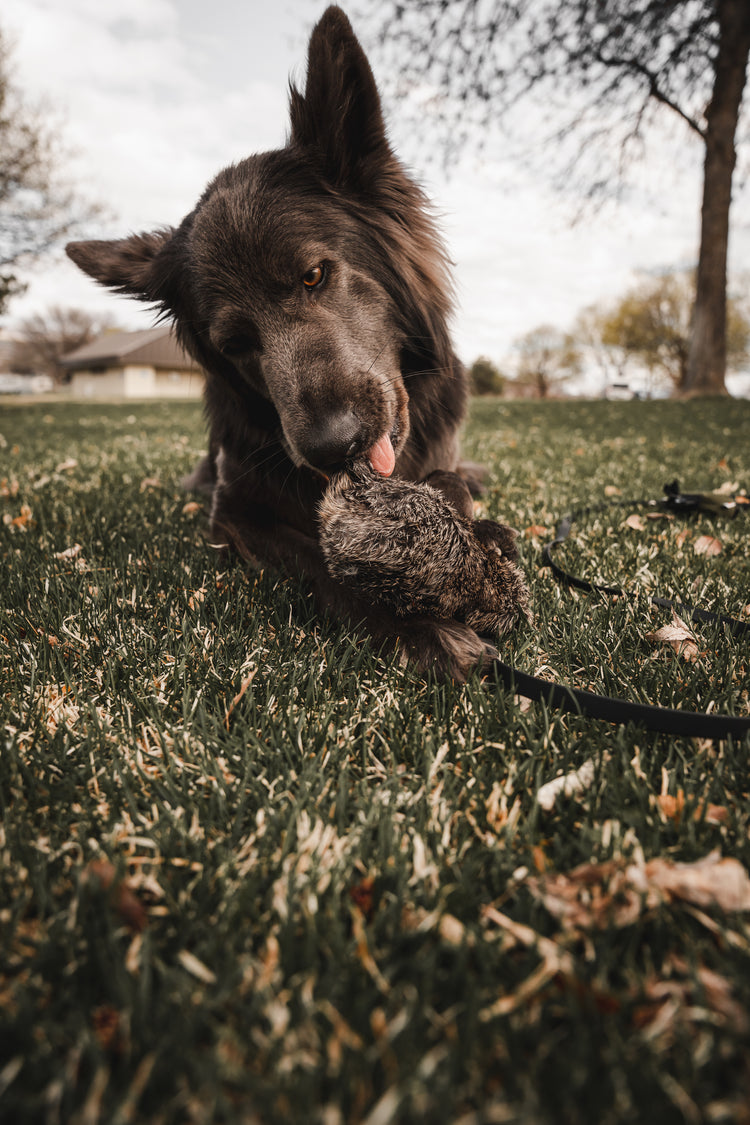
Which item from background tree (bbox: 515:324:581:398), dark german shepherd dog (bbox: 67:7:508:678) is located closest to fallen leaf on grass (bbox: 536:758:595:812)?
dark german shepherd dog (bbox: 67:7:508:678)

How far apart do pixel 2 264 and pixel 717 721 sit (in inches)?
1020

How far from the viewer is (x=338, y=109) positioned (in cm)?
271

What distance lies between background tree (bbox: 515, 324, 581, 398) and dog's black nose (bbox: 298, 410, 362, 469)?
70.0 metres

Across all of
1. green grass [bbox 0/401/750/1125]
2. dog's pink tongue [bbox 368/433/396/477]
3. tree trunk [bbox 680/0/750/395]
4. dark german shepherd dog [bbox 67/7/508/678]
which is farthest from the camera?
tree trunk [bbox 680/0/750/395]

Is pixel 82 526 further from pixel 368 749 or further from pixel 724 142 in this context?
pixel 724 142

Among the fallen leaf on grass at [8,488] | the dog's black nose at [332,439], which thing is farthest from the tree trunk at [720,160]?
the dog's black nose at [332,439]

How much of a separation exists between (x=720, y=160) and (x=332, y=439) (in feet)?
52.5

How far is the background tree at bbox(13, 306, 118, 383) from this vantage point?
244ft

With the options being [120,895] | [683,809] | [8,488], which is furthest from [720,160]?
[120,895]

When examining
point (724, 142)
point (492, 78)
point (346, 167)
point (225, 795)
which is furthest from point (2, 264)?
point (225, 795)

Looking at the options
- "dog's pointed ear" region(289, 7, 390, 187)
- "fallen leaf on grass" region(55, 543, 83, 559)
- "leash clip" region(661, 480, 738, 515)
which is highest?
"dog's pointed ear" region(289, 7, 390, 187)

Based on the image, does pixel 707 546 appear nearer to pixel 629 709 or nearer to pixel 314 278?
pixel 629 709

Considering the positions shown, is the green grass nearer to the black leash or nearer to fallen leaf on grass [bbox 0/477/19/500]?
the black leash

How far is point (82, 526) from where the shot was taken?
3590mm
